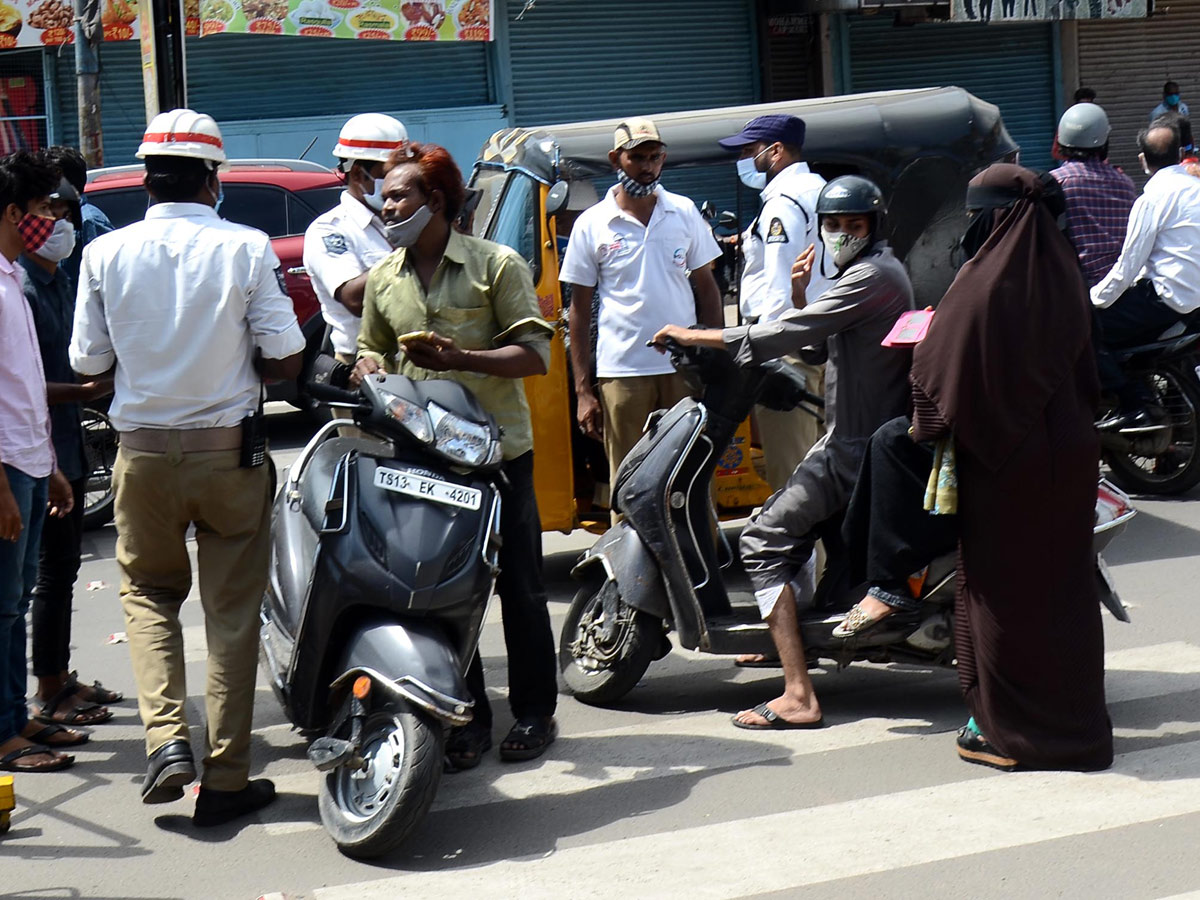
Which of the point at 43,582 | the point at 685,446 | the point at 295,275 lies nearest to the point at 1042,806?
the point at 685,446

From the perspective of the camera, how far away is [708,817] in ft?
14.1

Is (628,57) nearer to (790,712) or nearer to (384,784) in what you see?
(790,712)

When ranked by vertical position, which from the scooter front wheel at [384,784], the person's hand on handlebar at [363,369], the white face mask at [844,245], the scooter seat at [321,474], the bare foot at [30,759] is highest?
the white face mask at [844,245]

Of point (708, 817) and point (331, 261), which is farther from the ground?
point (331, 261)

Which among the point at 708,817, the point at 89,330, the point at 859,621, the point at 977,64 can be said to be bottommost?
the point at 708,817

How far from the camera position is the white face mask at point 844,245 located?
5023mm

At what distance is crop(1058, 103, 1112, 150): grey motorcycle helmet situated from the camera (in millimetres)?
8156

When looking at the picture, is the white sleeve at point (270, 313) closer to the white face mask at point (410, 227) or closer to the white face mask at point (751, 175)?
the white face mask at point (410, 227)

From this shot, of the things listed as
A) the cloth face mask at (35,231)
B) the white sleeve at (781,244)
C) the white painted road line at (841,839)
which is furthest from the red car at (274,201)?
the white painted road line at (841,839)

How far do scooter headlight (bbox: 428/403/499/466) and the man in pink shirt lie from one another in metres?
1.25

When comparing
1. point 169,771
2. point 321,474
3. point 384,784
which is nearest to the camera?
point 384,784

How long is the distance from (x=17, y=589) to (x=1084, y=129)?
19.5 feet

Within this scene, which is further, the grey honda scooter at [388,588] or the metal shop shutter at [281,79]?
the metal shop shutter at [281,79]

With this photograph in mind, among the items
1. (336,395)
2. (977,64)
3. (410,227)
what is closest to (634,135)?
(410,227)
